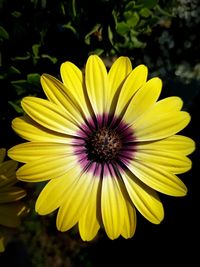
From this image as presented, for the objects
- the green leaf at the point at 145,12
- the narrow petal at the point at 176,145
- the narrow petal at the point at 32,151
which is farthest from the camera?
the green leaf at the point at 145,12

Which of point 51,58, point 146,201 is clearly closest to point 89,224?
point 146,201

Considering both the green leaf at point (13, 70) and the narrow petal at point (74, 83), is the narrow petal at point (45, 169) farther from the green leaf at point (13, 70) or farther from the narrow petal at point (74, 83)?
the green leaf at point (13, 70)

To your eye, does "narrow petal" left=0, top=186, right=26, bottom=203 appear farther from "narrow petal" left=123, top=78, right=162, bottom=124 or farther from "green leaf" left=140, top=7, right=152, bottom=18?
"green leaf" left=140, top=7, right=152, bottom=18

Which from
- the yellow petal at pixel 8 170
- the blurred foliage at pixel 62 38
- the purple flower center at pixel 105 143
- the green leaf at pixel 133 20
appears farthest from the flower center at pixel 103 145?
the green leaf at pixel 133 20

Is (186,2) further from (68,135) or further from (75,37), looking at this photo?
(68,135)

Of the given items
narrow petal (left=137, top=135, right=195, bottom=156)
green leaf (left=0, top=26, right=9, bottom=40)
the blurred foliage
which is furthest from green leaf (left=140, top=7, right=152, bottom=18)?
narrow petal (left=137, top=135, right=195, bottom=156)

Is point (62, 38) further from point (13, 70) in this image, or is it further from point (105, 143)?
point (105, 143)

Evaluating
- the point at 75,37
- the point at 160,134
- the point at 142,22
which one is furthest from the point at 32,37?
the point at 160,134
